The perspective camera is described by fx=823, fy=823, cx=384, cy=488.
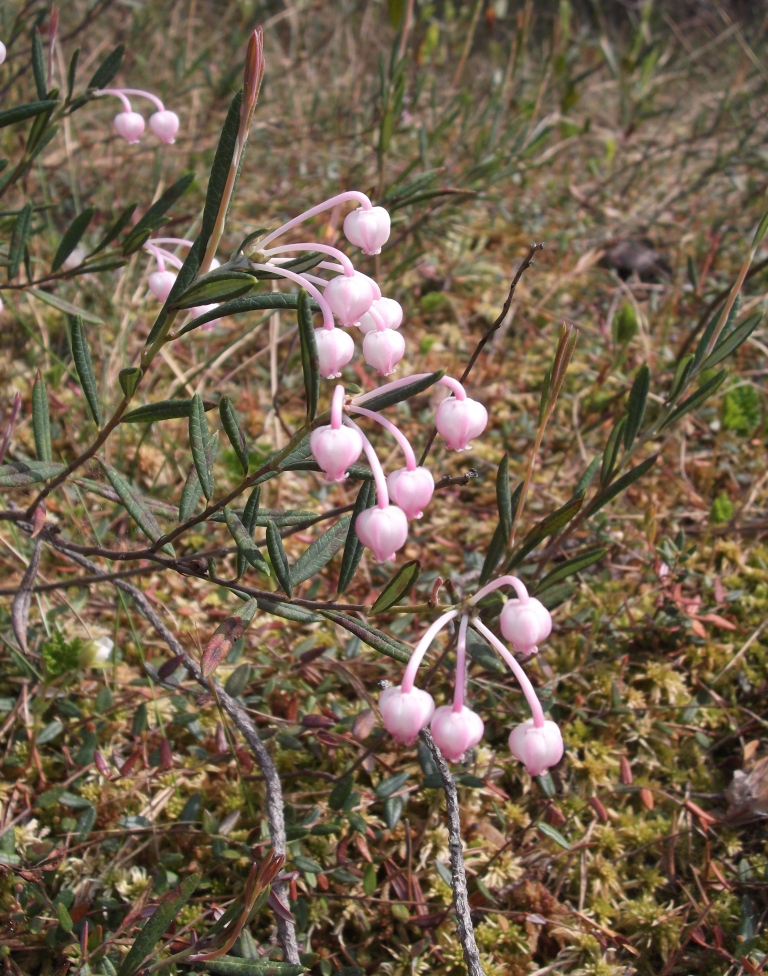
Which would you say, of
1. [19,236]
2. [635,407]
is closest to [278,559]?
[635,407]

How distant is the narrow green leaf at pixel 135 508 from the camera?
1165 millimetres

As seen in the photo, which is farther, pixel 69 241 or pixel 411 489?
pixel 69 241

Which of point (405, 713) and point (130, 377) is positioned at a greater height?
point (130, 377)

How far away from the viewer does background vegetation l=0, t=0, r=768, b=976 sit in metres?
1.38

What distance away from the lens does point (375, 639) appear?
1.06 metres

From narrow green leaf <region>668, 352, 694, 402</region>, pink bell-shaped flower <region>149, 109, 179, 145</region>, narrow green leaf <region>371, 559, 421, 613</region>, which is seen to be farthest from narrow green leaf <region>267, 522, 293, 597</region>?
pink bell-shaped flower <region>149, 109, 179, 145</region>

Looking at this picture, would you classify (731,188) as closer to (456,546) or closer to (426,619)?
(456,546)

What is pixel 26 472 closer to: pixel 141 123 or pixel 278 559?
pixel 278 559

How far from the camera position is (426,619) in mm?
1855

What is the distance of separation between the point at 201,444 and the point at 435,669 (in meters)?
0.47

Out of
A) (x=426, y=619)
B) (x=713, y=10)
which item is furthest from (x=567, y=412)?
(x=713, y=10)

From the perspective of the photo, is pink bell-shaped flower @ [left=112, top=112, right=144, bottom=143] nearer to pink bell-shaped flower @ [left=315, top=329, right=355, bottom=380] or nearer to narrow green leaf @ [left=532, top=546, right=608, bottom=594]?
pink bell-shaped flower @ [left=315, top=329, right=355, bottom=380]

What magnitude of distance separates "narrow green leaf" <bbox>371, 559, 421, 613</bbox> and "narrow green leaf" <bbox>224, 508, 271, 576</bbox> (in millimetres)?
164

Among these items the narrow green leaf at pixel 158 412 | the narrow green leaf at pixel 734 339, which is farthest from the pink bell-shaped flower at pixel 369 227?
the narrow green leaf at pixel 734 339
